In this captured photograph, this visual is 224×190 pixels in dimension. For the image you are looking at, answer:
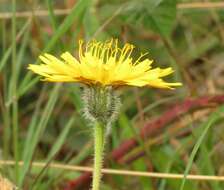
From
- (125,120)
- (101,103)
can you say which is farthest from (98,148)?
(125,120)

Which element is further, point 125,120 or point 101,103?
point 125,120

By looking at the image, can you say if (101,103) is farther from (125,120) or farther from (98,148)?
(125,120)

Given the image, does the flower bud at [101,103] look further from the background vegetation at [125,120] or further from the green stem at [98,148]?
the background vegetation at [125,120]

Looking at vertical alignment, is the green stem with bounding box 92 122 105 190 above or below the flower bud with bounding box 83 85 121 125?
below

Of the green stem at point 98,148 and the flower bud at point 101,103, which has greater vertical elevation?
the flower bud at point 101,103

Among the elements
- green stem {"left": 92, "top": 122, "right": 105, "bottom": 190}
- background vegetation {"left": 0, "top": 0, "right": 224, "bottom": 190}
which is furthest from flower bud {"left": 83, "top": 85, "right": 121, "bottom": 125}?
background vegetation {"left": 0, "top": 0, "right": 224, "bottom": 190}

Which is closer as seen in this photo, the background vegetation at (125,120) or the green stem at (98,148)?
the green stem at (98,148)

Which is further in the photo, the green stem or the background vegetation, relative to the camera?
the background vegetation

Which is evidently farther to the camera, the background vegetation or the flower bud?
the background vegetation

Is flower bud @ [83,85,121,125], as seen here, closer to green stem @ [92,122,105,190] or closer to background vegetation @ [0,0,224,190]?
green stem @ [92,122,105,190]

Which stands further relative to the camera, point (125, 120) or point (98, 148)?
point (125, 120)

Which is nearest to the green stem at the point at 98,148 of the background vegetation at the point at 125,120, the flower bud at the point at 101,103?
the flower bud at the point at 101,103

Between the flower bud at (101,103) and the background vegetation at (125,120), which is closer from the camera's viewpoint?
the flower bud at (101,103)
